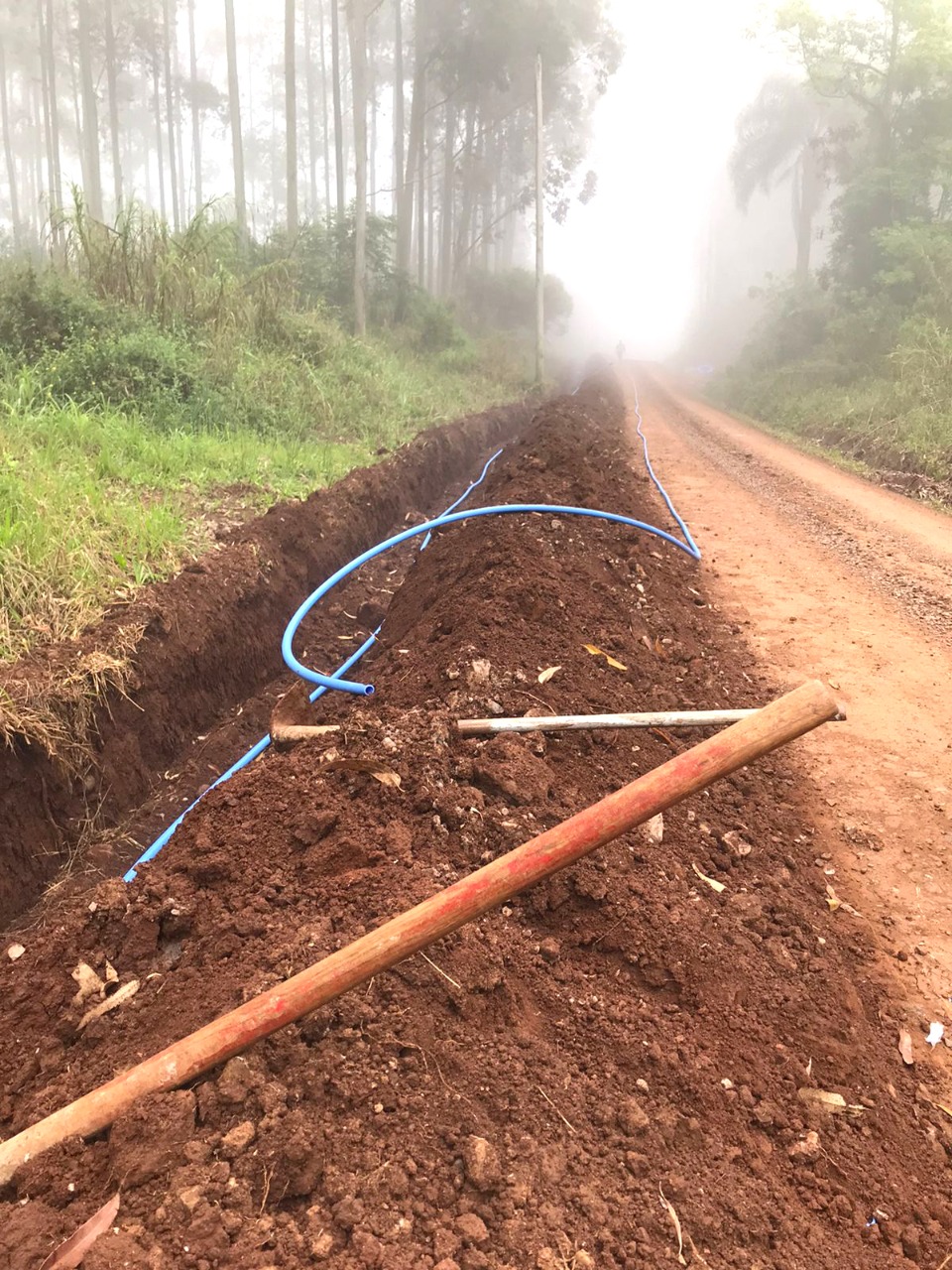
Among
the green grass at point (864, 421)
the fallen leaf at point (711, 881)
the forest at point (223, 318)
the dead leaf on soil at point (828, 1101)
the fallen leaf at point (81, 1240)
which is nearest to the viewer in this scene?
the fallen leaf at point (81, 1240)

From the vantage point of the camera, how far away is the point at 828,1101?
6.03ft

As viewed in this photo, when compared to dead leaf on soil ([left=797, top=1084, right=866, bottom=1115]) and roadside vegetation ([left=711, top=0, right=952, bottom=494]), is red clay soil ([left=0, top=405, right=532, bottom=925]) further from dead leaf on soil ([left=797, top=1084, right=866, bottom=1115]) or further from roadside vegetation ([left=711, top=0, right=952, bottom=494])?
roadside vegetation ([left=711, top=0, right=952, bottom=494])

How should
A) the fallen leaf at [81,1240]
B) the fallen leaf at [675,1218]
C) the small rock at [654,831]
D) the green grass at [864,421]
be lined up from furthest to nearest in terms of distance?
the green grass at [864,421]
the small rock at [654,831]
the fallen leaf at [675,1218]
the fallen leaf at [81,1240]

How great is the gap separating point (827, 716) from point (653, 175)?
88142mm

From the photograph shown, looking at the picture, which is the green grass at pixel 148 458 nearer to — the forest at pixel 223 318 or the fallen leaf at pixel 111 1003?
the forest at pixel 223 318

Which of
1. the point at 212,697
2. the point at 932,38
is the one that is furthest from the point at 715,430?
the point at 212,697

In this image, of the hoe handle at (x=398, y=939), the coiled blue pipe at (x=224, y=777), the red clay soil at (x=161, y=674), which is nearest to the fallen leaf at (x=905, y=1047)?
the hoe handle at (x=398, y=939)

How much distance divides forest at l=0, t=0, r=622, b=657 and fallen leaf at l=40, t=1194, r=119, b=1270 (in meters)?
3.04

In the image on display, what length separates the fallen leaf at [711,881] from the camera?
250 cm

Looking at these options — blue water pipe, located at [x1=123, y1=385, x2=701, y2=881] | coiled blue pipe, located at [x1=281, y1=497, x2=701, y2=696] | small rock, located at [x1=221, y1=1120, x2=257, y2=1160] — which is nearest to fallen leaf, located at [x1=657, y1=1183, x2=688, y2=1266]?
small rock, located at [x1=221, y1=1120, x2=257, y2=1160]

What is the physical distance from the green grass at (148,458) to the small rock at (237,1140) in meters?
3.04

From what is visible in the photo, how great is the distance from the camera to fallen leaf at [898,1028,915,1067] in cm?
202

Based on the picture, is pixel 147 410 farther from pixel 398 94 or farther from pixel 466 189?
pixel 466 189

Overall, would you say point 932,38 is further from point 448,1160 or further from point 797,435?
point 448,1160
